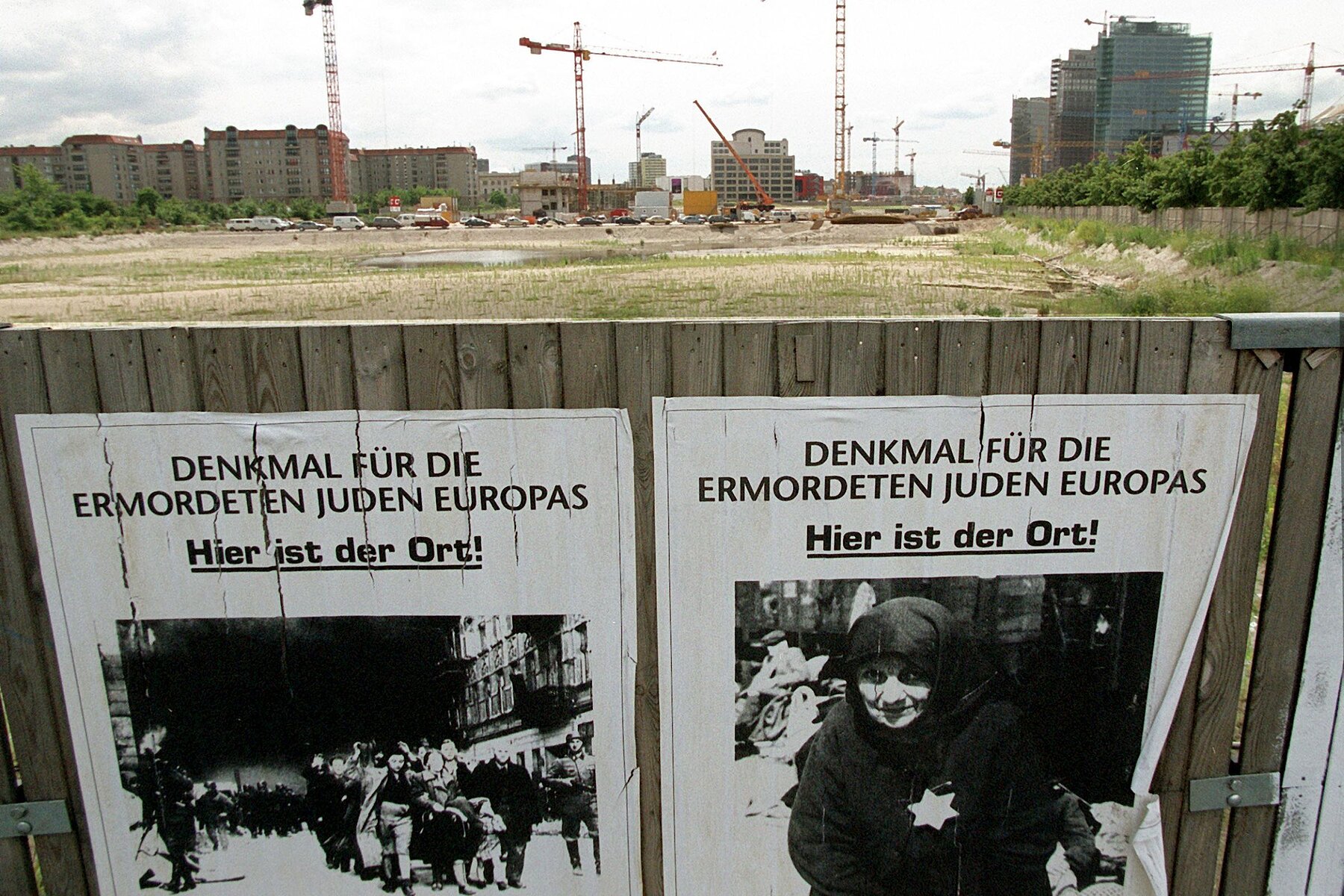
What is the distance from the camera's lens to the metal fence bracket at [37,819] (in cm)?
295

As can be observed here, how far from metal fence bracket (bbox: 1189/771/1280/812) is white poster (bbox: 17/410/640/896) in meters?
1.78

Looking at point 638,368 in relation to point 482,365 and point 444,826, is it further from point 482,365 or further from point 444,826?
point 444,826

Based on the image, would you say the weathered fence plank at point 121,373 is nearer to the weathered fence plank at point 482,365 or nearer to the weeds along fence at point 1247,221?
the weathered fence plank at point 482,365

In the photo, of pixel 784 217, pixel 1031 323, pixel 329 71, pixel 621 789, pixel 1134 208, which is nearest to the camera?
pixel 1031 323

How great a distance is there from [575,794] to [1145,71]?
8243 inches

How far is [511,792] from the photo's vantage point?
2967 millimetres

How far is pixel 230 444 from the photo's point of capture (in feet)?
9.20

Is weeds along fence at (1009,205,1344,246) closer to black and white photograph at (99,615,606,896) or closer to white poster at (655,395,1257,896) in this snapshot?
white poster at (655,395,1257,896)

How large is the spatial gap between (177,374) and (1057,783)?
9.82 feet

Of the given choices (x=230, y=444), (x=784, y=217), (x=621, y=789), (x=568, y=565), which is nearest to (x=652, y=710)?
(x=621, y=789)

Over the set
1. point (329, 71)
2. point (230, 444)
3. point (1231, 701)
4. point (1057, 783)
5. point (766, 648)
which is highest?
point (329, 71)

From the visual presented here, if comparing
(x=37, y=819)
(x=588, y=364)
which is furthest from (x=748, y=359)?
(x=37, y=819)

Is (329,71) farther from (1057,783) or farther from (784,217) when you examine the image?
(1057,783)

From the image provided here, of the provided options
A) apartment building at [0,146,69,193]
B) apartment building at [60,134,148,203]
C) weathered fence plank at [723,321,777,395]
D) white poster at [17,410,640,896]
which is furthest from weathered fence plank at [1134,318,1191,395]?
apartment building at [60,134,148,203]
